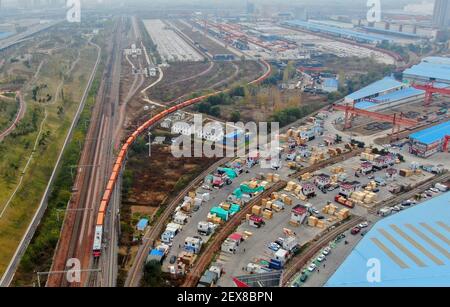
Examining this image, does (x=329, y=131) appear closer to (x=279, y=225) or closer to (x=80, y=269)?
(x=279, y=225)

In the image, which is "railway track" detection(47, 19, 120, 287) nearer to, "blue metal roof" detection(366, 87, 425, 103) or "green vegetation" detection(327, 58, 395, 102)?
"green vegetation" detection(327, 58, 395, 102)

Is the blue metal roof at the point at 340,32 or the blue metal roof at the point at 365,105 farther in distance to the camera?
the blue metal roof at the point at 340,32

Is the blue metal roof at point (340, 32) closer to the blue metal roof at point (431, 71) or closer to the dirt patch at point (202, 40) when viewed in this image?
the dirt patch at point (202, 40)

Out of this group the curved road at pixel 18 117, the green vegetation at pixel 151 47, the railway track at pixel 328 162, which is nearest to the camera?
the railway track at pixel 328 162

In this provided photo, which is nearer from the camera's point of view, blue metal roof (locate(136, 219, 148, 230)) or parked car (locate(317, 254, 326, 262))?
parked car (locate(317, 254, 326, 262))

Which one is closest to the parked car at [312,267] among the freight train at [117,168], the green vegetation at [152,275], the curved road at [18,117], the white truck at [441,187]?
the green vegetation at [152,275]

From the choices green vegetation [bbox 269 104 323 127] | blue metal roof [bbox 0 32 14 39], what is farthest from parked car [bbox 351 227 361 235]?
blue metal roof [bbox 0 32 14 39]
